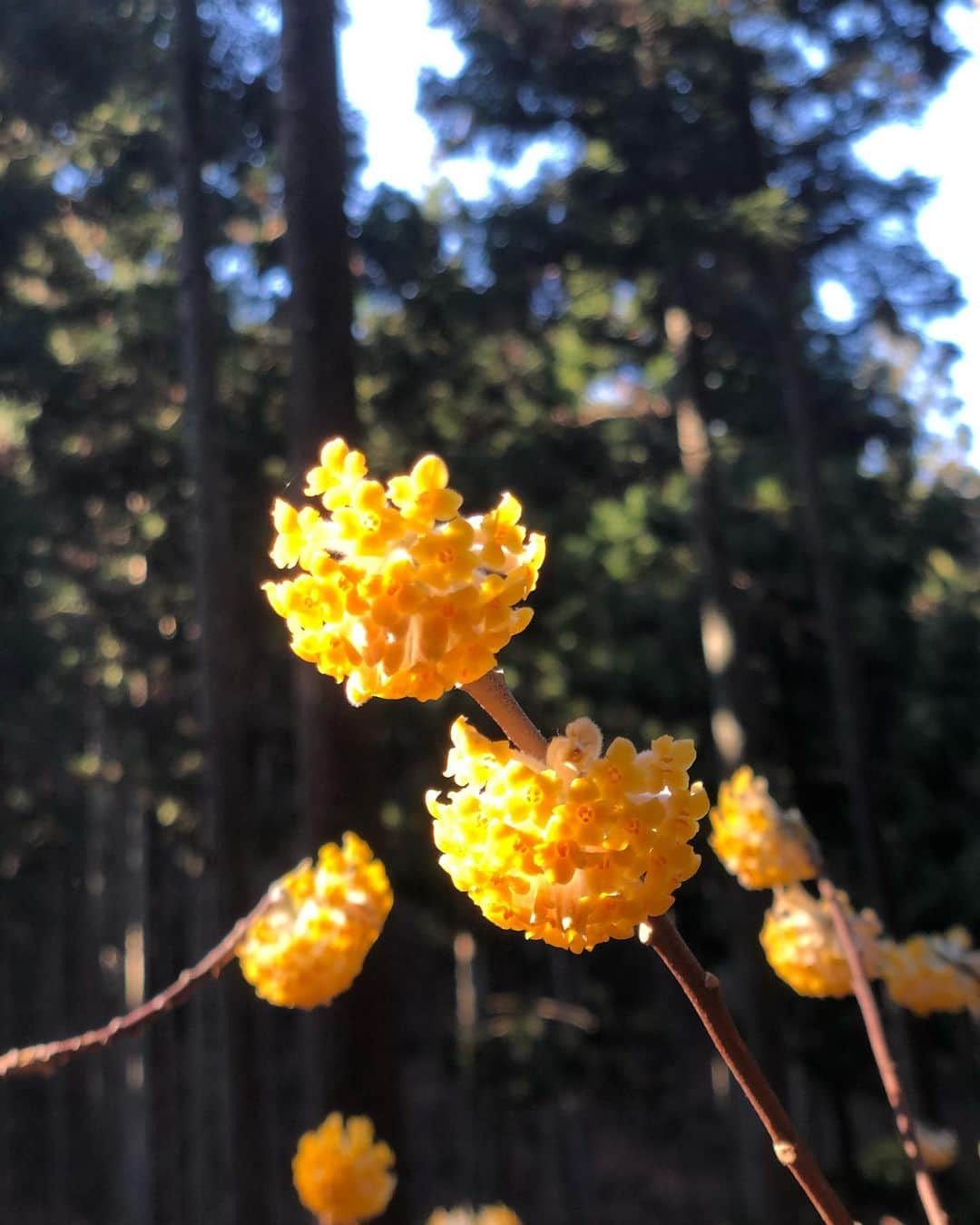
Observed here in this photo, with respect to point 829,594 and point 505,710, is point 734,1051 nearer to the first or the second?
point 505,710

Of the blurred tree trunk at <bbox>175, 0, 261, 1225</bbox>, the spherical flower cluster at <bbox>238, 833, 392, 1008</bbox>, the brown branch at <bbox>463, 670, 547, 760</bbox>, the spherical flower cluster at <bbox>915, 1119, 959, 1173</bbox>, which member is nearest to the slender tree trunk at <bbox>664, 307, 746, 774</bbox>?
the blurred tree trunk at <bbox>175, 0, 261, 1225</bbox>

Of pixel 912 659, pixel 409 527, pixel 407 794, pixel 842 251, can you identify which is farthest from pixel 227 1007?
pixel 912 659

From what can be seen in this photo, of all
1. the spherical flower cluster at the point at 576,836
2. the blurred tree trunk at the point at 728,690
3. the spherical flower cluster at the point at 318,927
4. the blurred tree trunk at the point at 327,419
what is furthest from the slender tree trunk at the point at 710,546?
the spherical flower cluster at the point at 576,836

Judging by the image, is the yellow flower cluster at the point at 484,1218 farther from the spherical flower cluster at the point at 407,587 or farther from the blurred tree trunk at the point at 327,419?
the spherical flower cluster at the point at 407,587

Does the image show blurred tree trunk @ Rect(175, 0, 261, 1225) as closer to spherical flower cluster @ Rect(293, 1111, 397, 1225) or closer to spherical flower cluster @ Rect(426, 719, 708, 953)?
spherical flower cluster @ Rect(293, 1111, 397, 1225)

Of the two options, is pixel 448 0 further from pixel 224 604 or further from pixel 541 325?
pixel 224 604

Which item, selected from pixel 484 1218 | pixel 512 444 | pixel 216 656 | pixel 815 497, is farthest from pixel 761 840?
pixel 512 444
